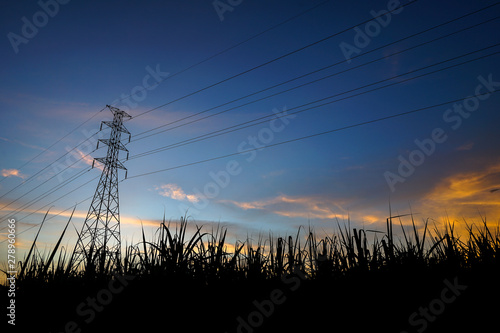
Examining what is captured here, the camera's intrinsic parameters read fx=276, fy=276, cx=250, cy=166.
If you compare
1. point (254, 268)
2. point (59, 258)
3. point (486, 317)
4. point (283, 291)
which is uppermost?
point (59, 258)

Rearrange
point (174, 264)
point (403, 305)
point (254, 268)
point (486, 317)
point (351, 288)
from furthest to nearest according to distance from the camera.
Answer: point (254, 268)
point (174, 264)
point (351, 288)
point (403, 305)
point (486, 317)

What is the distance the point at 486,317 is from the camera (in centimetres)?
289

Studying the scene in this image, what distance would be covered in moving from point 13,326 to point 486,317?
5.85 meters

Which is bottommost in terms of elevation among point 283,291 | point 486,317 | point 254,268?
point 486,317

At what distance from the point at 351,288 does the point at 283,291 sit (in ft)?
2.97

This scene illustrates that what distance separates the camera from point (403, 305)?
3.16 m

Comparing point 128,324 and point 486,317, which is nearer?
point 486,317

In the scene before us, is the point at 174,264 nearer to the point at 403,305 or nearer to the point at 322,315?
the point at 322,315

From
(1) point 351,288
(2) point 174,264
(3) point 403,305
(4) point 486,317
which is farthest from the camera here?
(2) point 174,264

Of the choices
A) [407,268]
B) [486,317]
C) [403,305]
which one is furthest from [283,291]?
[486,317]

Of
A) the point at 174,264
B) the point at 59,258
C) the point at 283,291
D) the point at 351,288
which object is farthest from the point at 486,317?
the point at 59,258

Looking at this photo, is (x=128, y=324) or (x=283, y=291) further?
(x=283, y=291)

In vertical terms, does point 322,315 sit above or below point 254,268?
below

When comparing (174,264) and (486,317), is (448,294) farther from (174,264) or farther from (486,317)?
(174,264)
